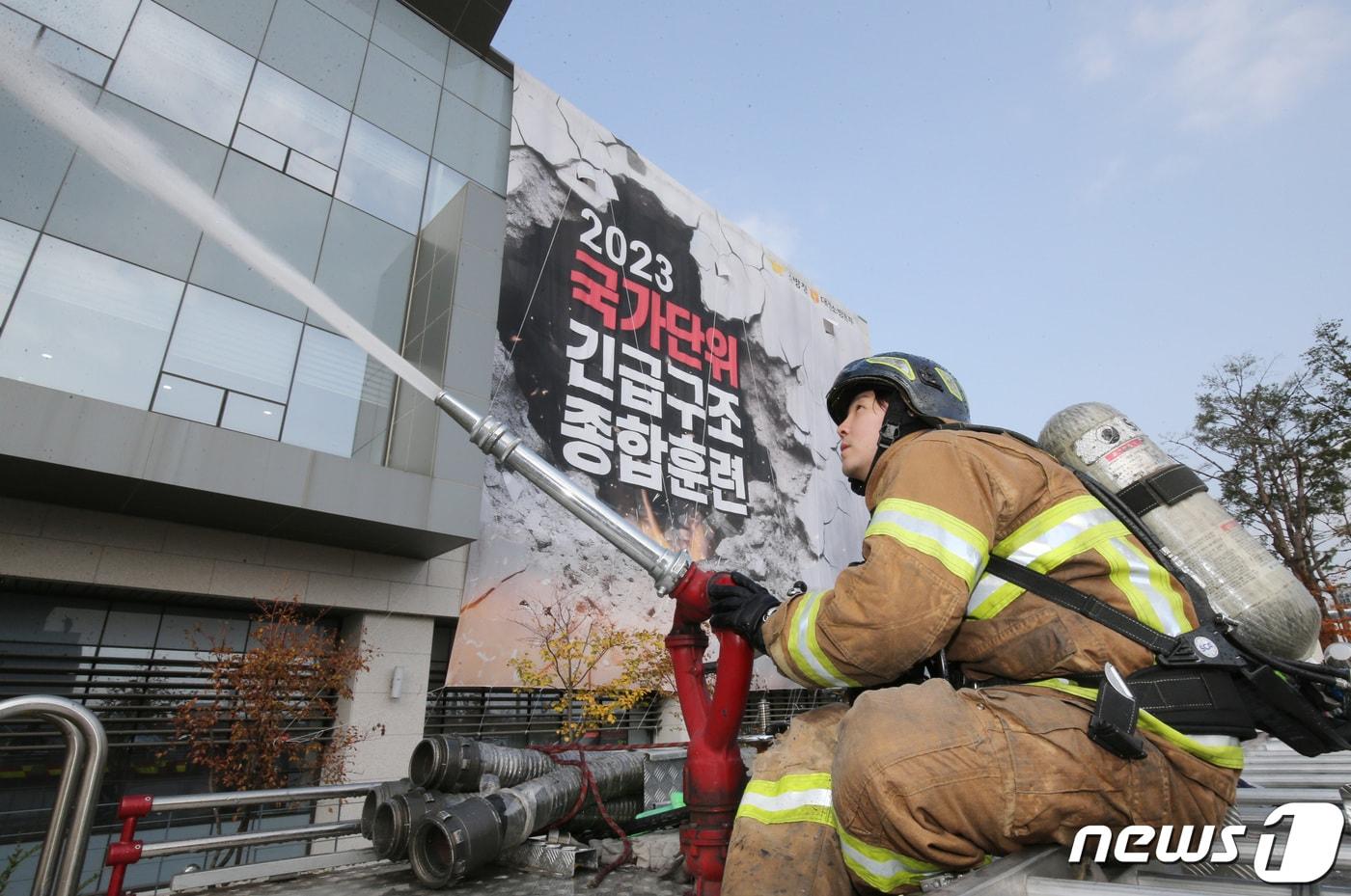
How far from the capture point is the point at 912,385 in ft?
8.04

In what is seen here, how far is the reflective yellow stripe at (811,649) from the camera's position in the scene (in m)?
1.81

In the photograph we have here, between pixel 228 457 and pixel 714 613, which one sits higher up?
pixel 228 457

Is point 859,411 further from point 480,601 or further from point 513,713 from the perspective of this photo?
point 513,713

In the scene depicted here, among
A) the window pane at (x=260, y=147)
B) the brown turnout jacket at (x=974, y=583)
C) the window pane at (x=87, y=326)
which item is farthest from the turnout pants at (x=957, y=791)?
the window pane at (x=260, y=147)

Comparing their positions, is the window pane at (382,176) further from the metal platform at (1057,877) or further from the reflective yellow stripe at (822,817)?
the reflective yellow stripe at (822,817)

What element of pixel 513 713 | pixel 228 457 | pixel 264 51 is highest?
pixel 264 51

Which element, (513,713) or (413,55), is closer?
(513,713)

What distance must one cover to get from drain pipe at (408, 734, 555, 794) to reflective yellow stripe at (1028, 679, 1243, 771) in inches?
104

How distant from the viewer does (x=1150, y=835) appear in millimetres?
1595

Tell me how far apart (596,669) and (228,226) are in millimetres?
9559

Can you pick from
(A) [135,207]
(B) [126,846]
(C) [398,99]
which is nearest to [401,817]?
(B) [126,846]

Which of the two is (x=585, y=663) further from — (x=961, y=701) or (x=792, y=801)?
(x=961, y=701)

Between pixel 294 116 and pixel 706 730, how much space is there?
12.8 m

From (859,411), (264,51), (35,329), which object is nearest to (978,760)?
(859,411)
